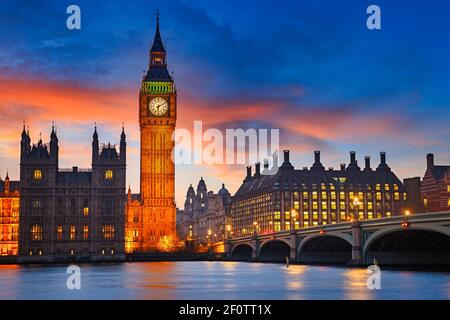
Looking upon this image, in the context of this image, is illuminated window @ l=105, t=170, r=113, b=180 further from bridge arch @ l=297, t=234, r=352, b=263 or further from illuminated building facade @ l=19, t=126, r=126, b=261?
bridge arch @ l=297, t=234, r=352, b=263

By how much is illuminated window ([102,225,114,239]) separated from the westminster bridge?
5600 cm

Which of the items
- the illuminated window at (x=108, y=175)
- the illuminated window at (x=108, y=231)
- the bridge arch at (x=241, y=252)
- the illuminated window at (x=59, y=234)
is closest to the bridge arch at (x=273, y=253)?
the bridge arch at (x=241, y=252)

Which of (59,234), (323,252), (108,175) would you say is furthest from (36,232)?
(323,252)

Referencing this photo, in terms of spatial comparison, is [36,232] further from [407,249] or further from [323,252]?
[407,249]

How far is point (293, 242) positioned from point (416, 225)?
50948 millimetres

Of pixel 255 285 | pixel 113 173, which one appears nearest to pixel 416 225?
pixel 255 285

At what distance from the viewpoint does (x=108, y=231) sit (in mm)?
195375

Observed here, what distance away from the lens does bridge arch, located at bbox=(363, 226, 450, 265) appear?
103375 millimetres

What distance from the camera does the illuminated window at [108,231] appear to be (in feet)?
639

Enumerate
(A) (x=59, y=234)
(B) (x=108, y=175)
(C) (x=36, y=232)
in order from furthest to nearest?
(B) (x=108, y=175)
(A) (x=59, y=234)
(C) (x=36, y=232)

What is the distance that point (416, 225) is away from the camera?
87.6 m

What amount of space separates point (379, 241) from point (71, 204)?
10627 cm
